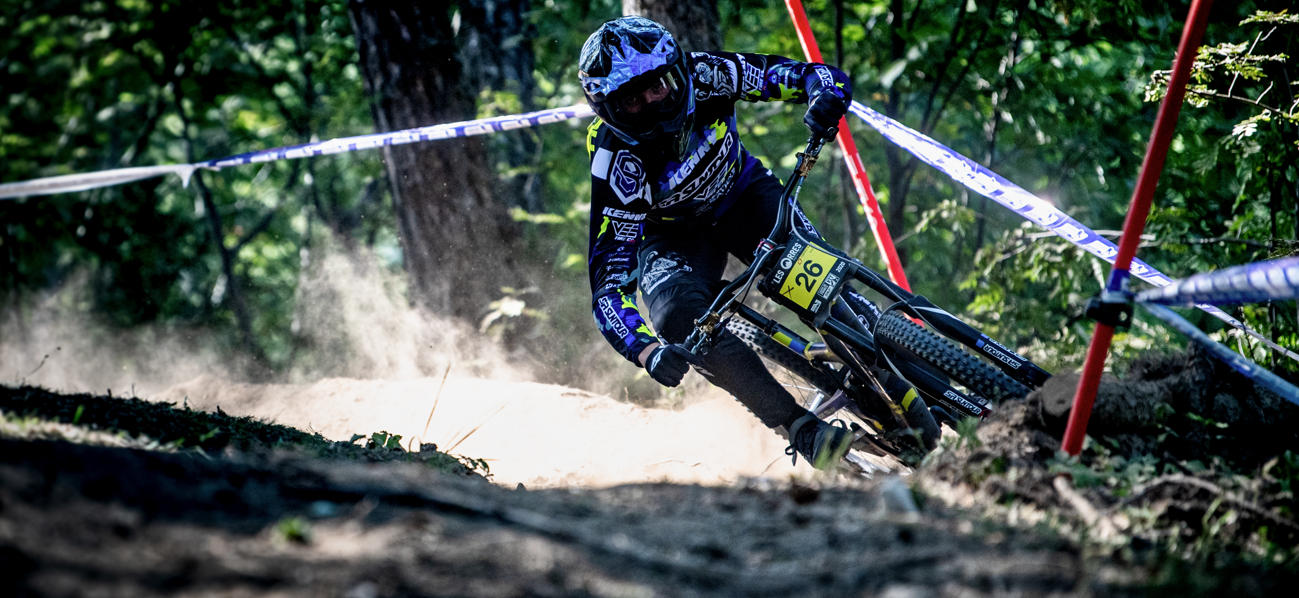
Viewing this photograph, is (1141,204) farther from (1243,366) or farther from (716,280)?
(716,280)

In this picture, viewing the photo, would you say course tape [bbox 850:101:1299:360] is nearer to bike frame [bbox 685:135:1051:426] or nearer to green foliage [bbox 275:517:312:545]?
bike frame [bbox 685:135:1051:426]

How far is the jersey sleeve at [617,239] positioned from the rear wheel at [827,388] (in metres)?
0.61

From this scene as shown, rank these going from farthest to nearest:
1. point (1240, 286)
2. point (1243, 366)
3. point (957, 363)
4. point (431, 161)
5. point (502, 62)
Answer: point (502, 62) < point (431, 161) < point (957, 363) < point (1243, 366) < point (1240, 286)

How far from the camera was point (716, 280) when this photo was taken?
194 inches

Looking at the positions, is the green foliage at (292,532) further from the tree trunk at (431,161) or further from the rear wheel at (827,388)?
the tree trunk at (431,161)

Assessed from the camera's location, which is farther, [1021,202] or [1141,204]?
[1021,202]

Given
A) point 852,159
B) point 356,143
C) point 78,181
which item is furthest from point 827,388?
point 78,181

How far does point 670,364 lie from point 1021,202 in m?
2.38

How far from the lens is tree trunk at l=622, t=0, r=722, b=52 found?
6977mm

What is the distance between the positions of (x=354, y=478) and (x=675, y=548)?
982 mm

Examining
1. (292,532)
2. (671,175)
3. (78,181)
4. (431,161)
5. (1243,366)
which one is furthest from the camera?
(431,161)

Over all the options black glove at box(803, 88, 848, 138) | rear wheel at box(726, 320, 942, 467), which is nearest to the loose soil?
rear wheel at box(726, 320, 942, 467)

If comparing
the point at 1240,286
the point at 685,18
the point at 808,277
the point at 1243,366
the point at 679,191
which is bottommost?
the point at 808,277

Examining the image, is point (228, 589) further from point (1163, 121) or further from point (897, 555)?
point (1163, 121)
